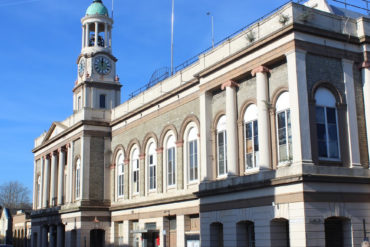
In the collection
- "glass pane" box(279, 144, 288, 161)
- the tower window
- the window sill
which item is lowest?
the window sill

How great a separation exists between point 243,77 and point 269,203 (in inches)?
270

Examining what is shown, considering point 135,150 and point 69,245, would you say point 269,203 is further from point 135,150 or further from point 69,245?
point 69,245

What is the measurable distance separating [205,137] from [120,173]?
49.6ft

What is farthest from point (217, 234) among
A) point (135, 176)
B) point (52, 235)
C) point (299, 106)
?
point (52, 235)

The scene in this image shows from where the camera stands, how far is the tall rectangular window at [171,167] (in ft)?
114

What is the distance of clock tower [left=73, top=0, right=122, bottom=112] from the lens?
49.2 metres

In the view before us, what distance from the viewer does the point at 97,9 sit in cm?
5112

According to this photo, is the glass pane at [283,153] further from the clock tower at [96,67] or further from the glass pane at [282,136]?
the clock tower at [96,67]

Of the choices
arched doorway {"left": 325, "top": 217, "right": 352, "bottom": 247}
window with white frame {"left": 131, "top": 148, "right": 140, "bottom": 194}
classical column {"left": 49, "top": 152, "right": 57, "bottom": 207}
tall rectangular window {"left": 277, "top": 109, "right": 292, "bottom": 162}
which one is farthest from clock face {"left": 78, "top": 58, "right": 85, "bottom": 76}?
arched doorway {"left": 325, "top": 217, "right": 352, "bottom": 247}

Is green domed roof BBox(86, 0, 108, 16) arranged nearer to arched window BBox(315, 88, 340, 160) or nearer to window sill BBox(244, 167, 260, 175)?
window sill BBox(244, 167, 260, 175)

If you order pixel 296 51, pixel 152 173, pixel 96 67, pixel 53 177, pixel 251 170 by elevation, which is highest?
pixel 96 67

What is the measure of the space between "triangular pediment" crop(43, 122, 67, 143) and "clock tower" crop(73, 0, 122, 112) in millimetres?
2591

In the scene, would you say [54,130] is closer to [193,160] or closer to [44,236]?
[44,236]

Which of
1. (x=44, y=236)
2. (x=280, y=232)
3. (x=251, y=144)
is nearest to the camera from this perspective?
(x=280, y=232)
